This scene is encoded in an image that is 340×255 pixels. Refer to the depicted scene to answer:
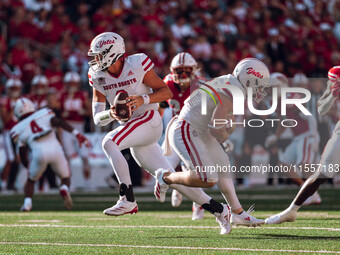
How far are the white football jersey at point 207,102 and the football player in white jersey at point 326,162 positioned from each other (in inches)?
35.8

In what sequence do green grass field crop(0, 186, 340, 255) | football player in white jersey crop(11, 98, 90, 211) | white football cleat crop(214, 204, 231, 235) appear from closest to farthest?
green grass field crop(0, 186, 340, 255) → white football cleat crop(214, 204, 231, 235) → football player in white jersey crop(11, 98, 90, 211)

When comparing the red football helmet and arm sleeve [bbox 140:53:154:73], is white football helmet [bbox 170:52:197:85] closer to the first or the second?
arm sleeve [bbox 140:53:154:73]

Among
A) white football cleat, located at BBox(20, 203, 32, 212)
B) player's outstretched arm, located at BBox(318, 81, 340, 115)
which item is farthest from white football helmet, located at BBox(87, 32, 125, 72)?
white football cleat, located at BBox(20, 203, 32, 212)

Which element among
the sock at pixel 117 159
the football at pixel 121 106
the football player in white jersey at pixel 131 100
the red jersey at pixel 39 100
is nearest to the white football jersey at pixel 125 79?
the football player in white jersey at pixel 131 100

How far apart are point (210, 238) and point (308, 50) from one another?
13.0 meters

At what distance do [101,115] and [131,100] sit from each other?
400mm

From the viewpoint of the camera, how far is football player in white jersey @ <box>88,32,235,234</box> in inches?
281

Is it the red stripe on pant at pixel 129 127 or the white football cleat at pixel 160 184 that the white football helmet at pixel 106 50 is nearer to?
the red stripe on pant at pixel 129 127

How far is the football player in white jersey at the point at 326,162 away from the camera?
661cm

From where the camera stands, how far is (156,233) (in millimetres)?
6730

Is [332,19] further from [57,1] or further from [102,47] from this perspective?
[102,47]

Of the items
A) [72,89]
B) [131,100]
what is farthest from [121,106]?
[72,89]

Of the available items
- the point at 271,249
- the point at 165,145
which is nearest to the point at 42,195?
the point at 165,145

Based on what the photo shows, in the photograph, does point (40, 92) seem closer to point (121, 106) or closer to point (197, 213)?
point (197, 213)
